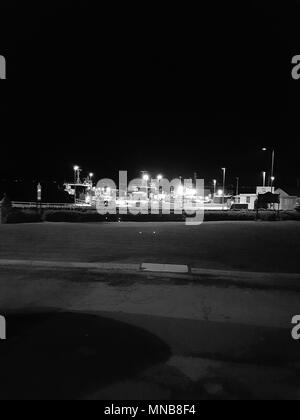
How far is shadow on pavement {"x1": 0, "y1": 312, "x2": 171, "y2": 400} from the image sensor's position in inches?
160

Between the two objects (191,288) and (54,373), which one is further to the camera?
(191,288)

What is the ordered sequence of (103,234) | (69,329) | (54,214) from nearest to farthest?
(69,329)
(103,234)
(54,214)

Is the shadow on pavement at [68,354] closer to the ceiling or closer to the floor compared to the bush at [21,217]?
closer to the floor

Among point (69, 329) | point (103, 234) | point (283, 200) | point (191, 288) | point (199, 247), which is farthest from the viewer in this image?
point (283, 200)

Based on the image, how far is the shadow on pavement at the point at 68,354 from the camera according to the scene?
4.07 m

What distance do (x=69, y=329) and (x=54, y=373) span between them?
140 cm

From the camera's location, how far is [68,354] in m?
4.86

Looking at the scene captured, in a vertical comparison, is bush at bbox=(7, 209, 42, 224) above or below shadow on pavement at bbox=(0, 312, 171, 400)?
above

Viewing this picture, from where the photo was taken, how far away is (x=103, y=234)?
1783 centimetres

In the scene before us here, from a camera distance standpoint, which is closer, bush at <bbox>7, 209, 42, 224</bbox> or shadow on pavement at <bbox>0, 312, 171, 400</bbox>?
shadow on pavement at <bbox>0, 312, 171, 400</bbox>

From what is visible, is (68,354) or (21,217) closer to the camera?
(68,354)

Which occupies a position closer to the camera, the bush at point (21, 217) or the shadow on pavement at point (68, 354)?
the shadow on pavement at point (68, 354)
